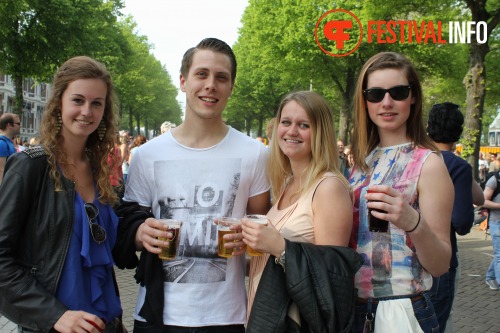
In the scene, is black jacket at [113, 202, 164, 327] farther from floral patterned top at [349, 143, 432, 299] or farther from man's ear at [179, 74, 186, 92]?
floral patterned top at [349, 143, 432, 299]

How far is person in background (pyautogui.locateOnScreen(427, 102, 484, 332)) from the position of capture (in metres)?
3.55

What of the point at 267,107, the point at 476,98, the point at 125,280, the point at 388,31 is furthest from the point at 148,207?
the point at 267,107

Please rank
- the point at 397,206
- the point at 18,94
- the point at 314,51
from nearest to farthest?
1. the point at 397,206
2. the point at 18,94
3. the point at 314,51

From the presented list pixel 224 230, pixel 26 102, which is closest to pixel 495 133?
pixel 26 102

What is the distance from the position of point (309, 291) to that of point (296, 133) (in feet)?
2.93

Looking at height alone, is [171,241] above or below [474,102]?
below

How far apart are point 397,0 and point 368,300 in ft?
48.4

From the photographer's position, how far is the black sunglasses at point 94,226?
2.18 m

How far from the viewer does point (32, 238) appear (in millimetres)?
A: 2039

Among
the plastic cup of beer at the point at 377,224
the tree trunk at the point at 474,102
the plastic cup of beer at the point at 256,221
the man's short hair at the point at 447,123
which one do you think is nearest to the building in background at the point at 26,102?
the tree trunk at the point at 474,102

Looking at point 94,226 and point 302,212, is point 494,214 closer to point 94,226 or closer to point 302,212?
point 302,212

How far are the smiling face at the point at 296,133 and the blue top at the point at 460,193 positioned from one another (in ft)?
5.77

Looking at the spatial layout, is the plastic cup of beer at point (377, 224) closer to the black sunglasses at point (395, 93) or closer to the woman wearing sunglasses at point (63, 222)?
the black sunglasses at point (395, 93)

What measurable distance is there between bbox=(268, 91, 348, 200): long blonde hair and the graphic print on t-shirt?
0.82 ft
